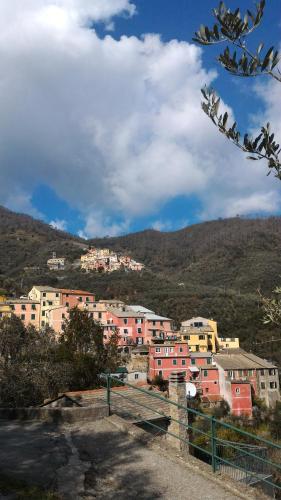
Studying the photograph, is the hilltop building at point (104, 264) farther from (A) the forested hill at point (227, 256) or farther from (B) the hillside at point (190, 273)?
(A) the forested hill at point (227, 256)

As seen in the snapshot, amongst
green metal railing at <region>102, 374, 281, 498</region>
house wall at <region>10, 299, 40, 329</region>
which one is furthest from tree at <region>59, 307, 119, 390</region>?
house wall at <region>10, 299, 40, 329</region>

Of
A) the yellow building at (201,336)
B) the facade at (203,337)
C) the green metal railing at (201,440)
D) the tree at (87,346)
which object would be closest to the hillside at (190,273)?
the facade at (203,337)

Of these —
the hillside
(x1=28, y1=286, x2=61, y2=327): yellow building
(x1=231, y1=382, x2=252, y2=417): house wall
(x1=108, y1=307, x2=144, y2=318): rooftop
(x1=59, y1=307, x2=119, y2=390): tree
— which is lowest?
(x1=231, y1=382, x2=252, y2=417): house wall

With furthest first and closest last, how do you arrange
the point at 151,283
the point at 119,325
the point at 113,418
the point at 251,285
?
the point at 251,285 → the point at 151,283 → the point at 119,325 → the point at 113,418

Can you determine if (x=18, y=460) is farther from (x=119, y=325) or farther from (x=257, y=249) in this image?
(x=257, y=249)

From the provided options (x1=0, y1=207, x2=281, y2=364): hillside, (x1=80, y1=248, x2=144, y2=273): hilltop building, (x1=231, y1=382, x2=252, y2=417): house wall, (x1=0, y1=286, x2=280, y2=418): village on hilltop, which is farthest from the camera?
(x1=80, y1=248, x2=144, y2=273): hilltop building

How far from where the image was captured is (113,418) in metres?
9.01

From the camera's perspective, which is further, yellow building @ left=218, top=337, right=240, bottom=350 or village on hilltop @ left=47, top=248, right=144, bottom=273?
village on hilltop @ left=47, top=248, right=144, bottom=273

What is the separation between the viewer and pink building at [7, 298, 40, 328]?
61.5 metres

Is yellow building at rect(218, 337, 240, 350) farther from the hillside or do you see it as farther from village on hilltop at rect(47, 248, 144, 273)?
village on hilltop at rect(47, 248, 144, 273)

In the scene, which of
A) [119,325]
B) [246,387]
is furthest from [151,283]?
[246,387]

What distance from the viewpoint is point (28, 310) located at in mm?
62844

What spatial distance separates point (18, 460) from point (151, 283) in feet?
308

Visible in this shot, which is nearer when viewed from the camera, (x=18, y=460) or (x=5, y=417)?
(x=18, y=460)
